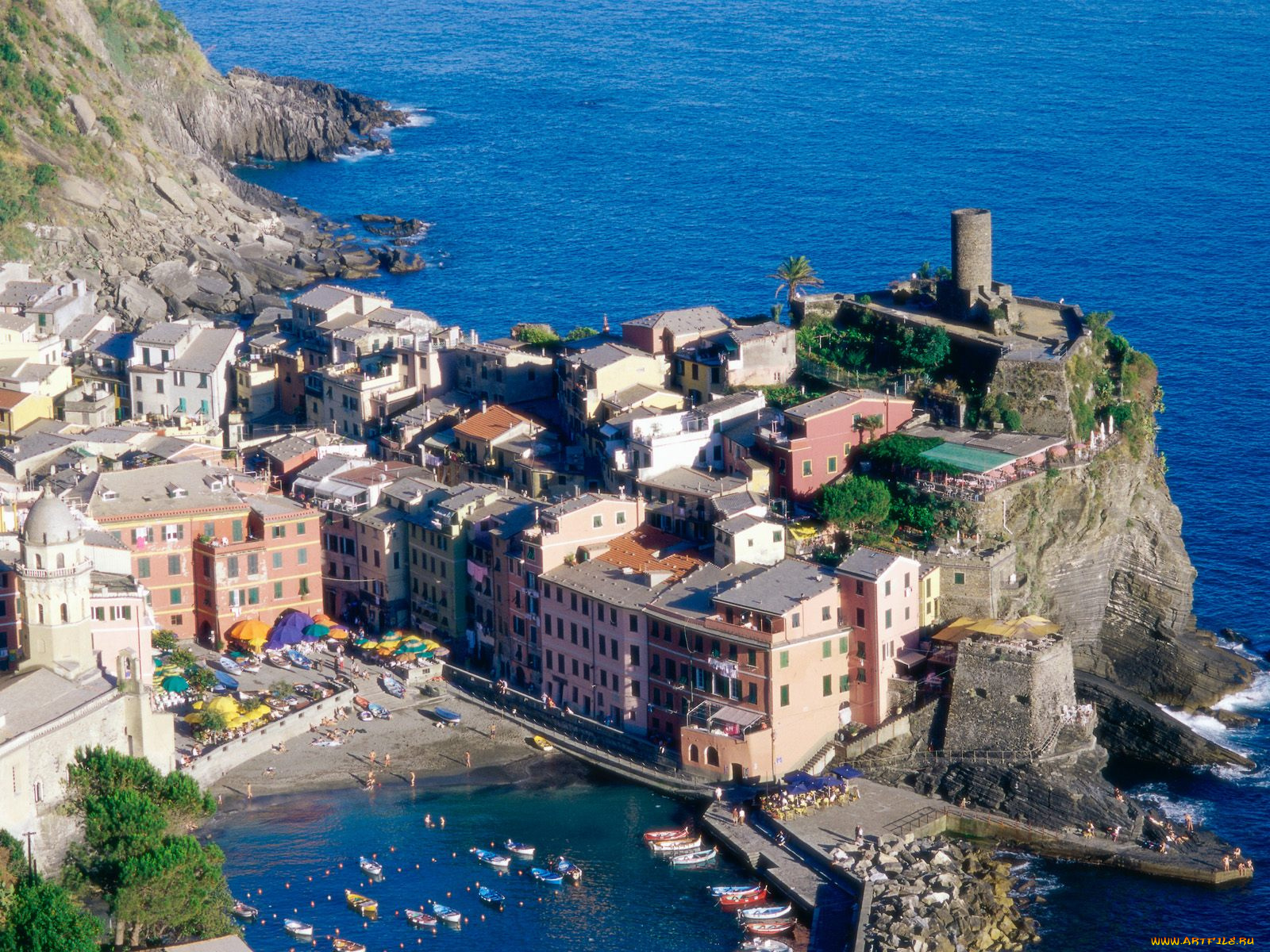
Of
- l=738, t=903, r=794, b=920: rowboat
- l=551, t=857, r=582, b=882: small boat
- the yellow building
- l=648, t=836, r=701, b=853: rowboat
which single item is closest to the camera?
l=738, t=903, r=794, b=920: rowboat

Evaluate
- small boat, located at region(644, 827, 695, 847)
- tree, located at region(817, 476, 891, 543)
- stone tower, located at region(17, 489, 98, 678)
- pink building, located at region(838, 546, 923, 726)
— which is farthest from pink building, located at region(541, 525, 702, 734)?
stone tower, located at region(17, 489, 98, 678)

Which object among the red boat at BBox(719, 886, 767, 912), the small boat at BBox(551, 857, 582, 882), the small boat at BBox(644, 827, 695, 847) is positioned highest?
the small boat at BBox(644, 827, 695, 847)

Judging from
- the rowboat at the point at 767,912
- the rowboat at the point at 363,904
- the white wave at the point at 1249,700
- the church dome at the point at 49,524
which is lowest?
the white wave at the point at 1249,700

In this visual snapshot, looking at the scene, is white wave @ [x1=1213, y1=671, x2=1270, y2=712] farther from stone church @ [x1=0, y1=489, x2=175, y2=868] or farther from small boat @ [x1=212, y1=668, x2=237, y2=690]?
stone church @ [x1=0, y1=489, x2=175, y2=868]

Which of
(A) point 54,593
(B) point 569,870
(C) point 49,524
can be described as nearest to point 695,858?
(B) point 569,870

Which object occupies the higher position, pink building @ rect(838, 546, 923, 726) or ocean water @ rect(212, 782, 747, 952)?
pink building @ rect(838, 546, 923, 726)

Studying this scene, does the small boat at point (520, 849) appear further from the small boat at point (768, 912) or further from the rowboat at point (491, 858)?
the small boat at point (768, 912)

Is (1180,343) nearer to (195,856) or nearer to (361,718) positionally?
(361,718)

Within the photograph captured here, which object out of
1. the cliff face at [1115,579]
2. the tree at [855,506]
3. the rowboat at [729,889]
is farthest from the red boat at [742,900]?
the cliff face at [1115,579]
